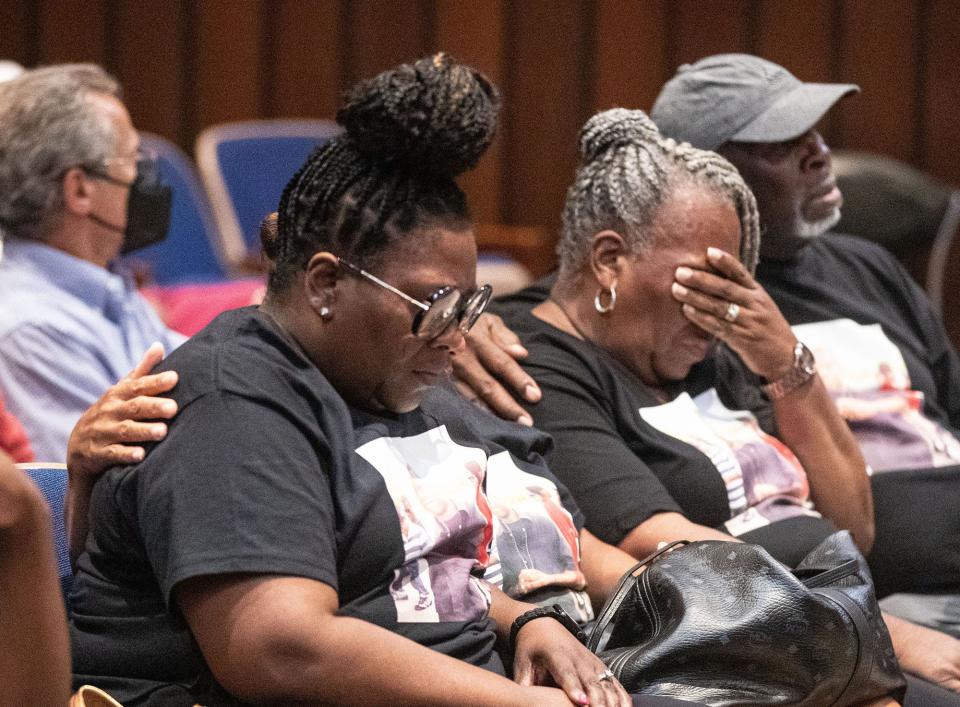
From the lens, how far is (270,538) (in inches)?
54.2

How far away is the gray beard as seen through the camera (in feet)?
8.55

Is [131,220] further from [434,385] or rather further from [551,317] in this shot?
[434,385]

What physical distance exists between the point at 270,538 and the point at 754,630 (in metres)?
0.60

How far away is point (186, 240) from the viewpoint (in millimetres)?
4203

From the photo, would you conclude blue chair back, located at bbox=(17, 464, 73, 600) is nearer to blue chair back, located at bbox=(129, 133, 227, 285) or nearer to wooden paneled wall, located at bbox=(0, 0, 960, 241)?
blue chair back, located at bbox=(129, 133, 227, 285)

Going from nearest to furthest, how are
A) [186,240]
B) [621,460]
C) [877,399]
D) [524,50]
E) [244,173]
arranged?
1. [621,460]
2. [877,399]
3. [186,240]
4. [244,173]
5. [524,50]

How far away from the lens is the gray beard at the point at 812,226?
2.61 m

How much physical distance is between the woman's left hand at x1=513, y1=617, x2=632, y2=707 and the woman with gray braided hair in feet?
1.45

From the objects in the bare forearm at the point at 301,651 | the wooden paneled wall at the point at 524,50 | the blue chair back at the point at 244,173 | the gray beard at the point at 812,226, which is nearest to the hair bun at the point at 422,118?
the bare forearm at the point at 301,651

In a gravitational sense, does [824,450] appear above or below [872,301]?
below

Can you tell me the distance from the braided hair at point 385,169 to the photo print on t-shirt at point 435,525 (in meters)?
0.25

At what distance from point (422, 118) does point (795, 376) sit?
0.97 metres

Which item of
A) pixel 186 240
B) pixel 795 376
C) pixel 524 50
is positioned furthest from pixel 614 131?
Result: pixel 524 50

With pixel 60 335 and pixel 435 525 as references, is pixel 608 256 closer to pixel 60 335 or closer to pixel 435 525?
pixel 435 525
